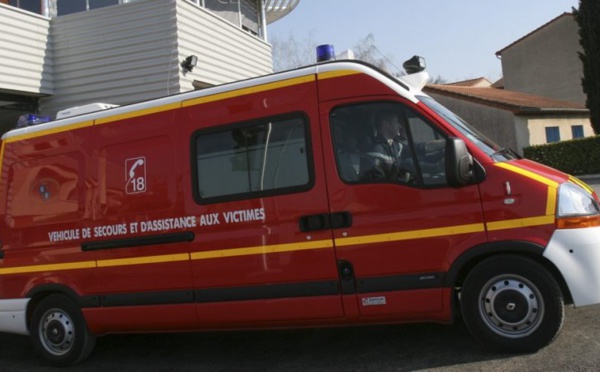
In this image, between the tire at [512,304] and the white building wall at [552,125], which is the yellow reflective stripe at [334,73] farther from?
the white building wall at [552,125]

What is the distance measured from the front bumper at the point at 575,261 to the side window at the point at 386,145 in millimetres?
953

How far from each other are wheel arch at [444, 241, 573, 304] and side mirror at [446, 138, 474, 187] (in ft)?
1.77

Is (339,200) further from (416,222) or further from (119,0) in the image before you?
(119,0)

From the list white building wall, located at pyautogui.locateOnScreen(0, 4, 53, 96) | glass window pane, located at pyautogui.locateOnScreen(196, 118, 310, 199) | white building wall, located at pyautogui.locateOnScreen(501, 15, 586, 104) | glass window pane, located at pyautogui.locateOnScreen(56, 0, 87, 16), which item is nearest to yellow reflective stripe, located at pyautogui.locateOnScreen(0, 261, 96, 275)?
glass window pane, located at pyautogui.locateOnScreen(196, 118, 310, 199)

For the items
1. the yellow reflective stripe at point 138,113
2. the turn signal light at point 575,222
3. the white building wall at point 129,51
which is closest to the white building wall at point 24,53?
the white building wall at point 129,51

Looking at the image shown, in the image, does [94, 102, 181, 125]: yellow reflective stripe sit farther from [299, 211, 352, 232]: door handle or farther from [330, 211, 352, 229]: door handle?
[330, 211, 352, 229]: door handle

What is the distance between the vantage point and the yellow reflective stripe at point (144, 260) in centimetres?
517

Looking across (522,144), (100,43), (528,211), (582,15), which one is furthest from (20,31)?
(582,15)

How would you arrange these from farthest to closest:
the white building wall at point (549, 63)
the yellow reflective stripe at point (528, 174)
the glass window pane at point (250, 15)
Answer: the white building wall at point (549, 63)
the glass window pane at point (250, 15)
the yellow reflective stripe at point (528, 174)

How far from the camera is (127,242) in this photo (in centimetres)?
540

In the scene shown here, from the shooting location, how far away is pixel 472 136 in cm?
473

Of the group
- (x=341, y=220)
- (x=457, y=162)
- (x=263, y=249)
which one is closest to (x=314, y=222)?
(x=341, y=220)

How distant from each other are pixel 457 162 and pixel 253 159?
1746 mm

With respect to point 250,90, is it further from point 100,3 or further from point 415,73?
point 100,3
